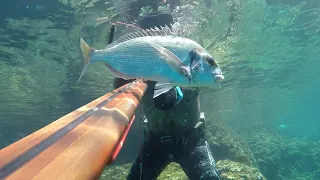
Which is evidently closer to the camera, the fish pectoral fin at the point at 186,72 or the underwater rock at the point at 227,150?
the fish pectoral fin at the point at 186,72

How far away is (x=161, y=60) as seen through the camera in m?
2.03

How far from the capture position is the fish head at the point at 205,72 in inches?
76.9

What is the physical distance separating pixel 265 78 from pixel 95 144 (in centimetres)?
3480

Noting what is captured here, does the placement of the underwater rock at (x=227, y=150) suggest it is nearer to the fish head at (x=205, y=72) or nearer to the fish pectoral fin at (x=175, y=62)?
the fish head at (x=205, y=72)

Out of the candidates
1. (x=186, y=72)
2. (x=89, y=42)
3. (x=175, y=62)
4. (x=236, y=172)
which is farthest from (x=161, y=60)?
(x=89, y=42)

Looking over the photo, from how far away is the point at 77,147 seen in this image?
1078 mm

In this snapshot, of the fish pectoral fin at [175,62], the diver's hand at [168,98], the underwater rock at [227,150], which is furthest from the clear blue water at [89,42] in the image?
the fish pectoral fin at [175,62]

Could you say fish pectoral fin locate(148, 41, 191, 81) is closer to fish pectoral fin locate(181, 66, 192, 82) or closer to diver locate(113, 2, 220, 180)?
fish pectoral fin locate(181, 66, 192, 82)

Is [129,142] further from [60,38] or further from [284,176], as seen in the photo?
[284,176]

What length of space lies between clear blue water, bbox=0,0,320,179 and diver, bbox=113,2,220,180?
8.85m

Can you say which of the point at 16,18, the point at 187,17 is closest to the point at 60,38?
the point at 16,18


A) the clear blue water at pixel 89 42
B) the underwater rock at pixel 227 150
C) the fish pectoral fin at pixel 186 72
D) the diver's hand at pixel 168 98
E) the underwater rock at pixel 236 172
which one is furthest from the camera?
the underwater rock at pixel 227 150

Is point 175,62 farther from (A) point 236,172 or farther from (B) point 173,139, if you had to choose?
(A) point 236,172

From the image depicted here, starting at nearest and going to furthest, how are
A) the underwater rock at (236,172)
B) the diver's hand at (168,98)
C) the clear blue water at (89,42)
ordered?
the diver's hand at (168,98) < the underwater rock at (236,172) < the clear blue water at (89,42)
